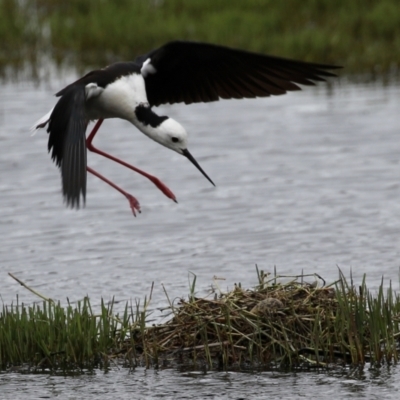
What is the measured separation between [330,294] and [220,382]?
850mm

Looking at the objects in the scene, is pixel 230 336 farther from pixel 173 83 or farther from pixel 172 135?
pixel 173 83

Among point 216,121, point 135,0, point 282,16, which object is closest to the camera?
point 216,121

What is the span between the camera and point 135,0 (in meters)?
19.0

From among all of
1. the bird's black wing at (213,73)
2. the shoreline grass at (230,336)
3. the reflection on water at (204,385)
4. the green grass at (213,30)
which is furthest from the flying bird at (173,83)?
the green grass at (213,30)

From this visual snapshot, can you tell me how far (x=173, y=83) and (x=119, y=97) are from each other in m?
0.53

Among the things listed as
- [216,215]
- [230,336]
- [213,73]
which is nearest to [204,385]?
[230,336]

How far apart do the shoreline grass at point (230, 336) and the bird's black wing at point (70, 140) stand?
2.03ft

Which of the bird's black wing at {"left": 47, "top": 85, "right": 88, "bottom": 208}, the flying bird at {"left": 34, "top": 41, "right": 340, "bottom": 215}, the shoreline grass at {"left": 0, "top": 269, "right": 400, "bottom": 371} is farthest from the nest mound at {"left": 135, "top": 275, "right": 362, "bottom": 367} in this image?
the flying bird at {"left": 34, "top": 41, "right": 340, "bottom": 215}

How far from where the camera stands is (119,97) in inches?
279

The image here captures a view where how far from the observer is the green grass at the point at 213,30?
53.6ft

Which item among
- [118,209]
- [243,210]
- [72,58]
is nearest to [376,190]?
[243,210]

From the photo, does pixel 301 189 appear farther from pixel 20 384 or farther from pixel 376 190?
pixel 20 384

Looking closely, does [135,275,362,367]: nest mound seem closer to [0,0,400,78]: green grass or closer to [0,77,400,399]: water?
[0,77,400,399]: water

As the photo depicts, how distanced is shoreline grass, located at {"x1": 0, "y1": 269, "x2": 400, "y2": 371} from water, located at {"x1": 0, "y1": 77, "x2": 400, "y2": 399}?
12cm
